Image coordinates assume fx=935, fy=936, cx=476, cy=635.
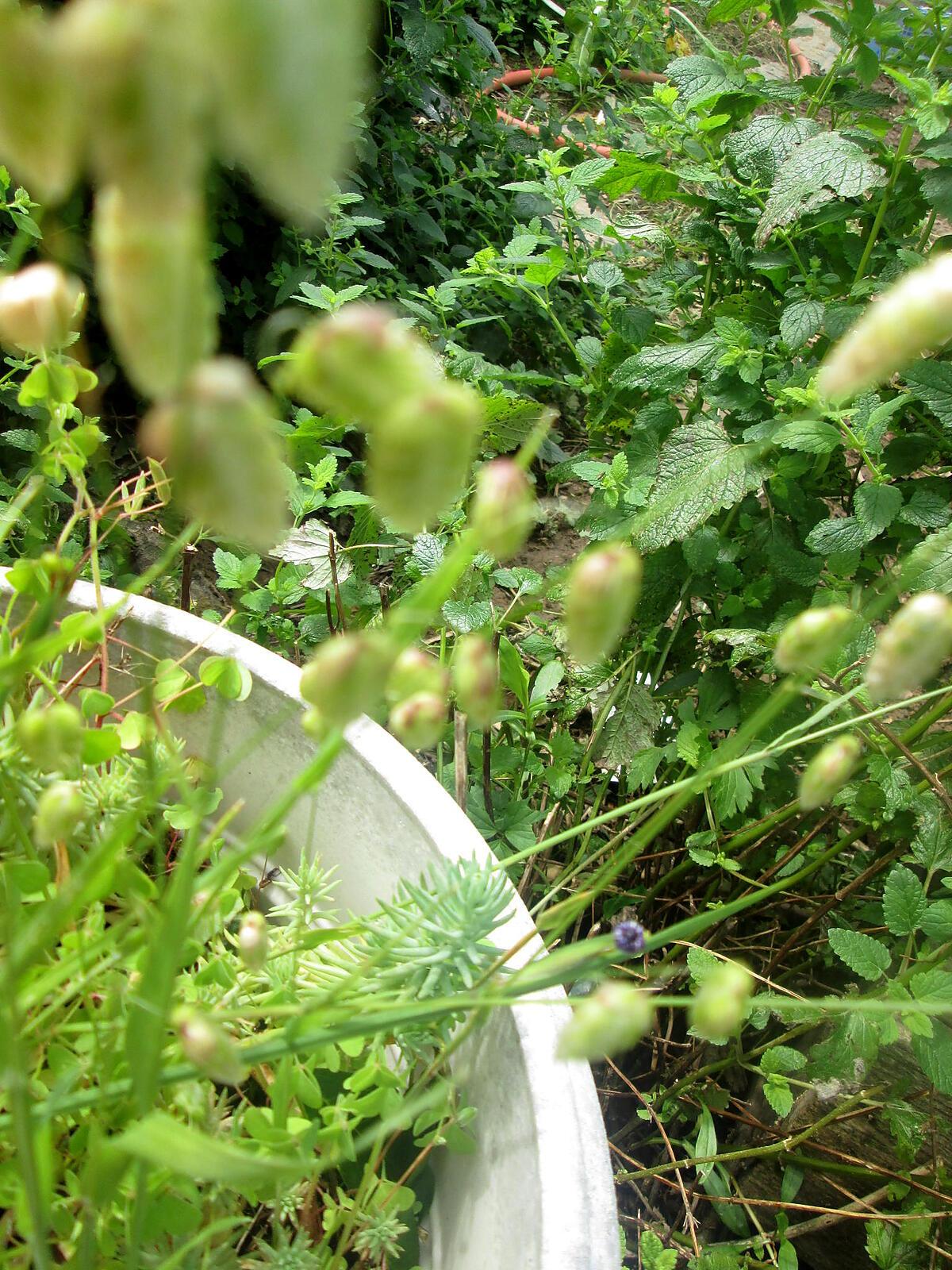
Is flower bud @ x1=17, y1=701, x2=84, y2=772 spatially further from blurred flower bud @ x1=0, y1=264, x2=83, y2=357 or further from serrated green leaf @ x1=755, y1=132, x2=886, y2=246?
serrated green leaf @ x1=755, y1=132, x2=886, y2=246

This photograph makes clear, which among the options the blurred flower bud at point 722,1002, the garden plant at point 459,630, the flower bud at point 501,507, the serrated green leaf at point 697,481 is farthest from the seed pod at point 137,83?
the serrated green leaf at point 697,481

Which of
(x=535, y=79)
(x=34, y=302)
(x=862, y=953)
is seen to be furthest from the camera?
(x=535, y=79)

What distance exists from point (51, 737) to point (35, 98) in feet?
0.62

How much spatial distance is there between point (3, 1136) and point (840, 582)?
2.13 ft

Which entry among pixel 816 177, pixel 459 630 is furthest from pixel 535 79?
pixel 459 630

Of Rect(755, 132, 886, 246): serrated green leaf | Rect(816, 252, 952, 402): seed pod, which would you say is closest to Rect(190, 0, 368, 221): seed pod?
Rect(816, 252, 952, 402): seed pod

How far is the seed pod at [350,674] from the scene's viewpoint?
18 centimetres

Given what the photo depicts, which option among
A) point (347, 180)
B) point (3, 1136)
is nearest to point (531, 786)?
point (3, 1136)

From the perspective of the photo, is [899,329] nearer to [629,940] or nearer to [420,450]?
[420,450]

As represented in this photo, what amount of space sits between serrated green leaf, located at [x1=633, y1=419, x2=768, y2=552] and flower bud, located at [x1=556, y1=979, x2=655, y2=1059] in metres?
0.53

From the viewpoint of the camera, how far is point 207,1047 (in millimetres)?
212

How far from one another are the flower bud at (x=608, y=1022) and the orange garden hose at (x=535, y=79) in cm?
159

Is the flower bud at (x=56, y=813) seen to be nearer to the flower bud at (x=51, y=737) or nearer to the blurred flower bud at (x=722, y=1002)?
the flower bud at (x=51, y=737)

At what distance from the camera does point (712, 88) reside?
848 mm
